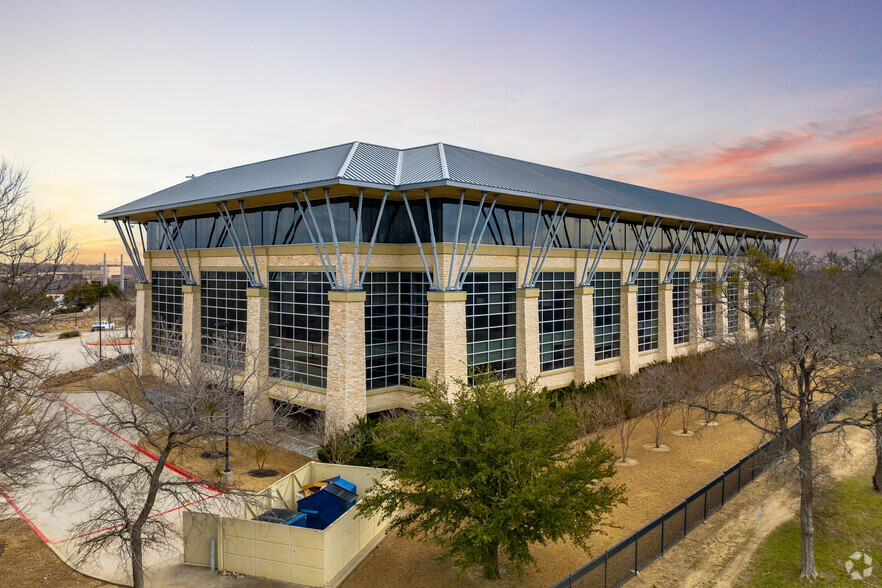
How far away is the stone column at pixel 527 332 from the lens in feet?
102

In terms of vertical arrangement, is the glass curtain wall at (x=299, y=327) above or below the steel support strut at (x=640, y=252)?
below

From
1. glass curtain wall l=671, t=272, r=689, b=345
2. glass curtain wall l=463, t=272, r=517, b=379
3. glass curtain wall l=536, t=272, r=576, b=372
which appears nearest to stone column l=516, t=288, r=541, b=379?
glass curtain wall l=463, t=272, r=517, b=379

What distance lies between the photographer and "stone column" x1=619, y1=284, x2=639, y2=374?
39688 mm

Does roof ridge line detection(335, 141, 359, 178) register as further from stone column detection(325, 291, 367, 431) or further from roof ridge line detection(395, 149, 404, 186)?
stone column detection(325, 291, 367, 431)

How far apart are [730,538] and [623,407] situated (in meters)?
10.7

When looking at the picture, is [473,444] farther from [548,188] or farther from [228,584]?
[548,188]

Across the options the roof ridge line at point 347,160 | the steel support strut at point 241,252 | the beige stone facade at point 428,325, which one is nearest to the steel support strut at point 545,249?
the beige stone facade at point 428,325

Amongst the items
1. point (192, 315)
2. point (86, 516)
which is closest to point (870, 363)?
point (86, 516)

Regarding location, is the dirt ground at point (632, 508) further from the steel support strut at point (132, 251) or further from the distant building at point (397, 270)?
the steel support strut at point (132, 251)

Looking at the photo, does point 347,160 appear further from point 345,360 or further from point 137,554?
point 137,554

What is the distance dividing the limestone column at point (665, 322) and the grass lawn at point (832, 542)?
20989 millimetres

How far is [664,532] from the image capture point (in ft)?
55.6

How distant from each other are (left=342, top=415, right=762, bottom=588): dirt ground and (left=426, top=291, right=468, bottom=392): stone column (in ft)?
28.6

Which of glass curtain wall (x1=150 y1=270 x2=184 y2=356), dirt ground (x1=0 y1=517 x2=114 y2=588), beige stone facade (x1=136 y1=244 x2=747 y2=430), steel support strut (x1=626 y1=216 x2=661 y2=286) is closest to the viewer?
dirt ground (x1=0 y1=517 x2=114 y2=588)
